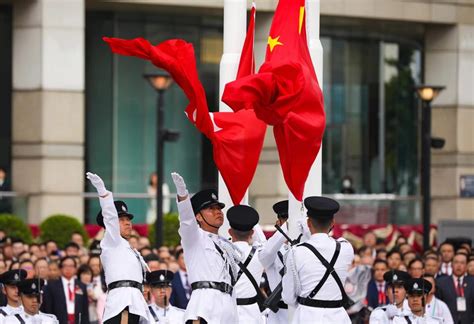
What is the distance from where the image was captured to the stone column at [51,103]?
38.2 m

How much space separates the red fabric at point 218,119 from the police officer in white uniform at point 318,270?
4548mm

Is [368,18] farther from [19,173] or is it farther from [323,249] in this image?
[323,249]

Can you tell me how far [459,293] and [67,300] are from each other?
602 centimetres

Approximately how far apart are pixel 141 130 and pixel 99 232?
8556mm

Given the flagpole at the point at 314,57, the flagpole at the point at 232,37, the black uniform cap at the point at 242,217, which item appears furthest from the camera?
the flagpole at the point at 232,37

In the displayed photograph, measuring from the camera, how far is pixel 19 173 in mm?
38656

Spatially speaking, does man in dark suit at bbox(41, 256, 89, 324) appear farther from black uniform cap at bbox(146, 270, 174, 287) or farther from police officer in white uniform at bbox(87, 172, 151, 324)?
police officer in white uniform at bbox(87, 172, 151, 324)

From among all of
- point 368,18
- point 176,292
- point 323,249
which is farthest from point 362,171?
point 323,249

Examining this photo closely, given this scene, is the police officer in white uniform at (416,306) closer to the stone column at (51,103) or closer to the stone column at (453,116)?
the stone column at (51,103)

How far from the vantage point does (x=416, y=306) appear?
19859mm

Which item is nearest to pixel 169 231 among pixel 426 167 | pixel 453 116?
pixel 426 167

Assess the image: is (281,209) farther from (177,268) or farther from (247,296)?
(177,268)

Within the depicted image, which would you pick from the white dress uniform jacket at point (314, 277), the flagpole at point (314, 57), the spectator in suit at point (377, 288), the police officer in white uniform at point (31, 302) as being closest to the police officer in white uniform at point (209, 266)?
the white dress uniform jacket at point (314, 277)

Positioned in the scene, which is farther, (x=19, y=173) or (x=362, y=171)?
(x=362, y=171)
